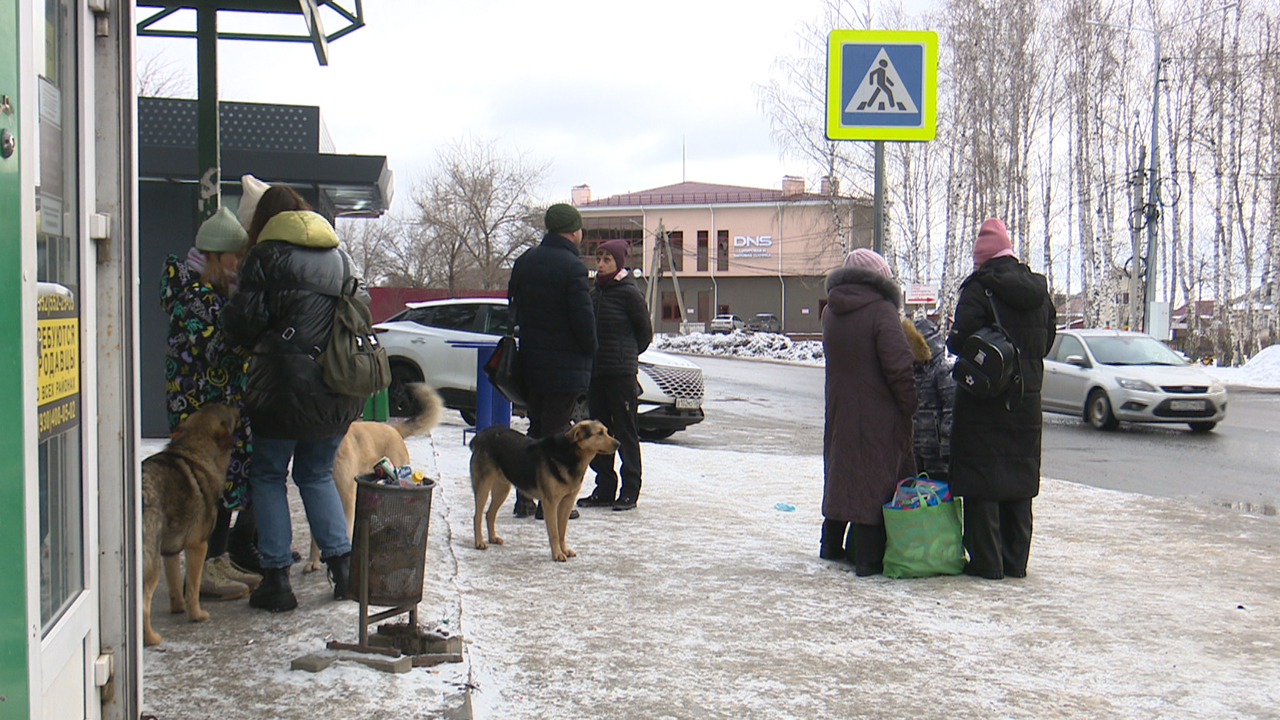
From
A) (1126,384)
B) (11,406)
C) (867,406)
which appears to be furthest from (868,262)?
(1126,384)

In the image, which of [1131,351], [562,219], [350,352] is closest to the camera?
[350,352]

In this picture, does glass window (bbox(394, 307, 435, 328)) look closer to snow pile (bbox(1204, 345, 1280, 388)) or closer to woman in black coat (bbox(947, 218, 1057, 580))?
woman in black coat (bbox(947, 218, 1057, 580))

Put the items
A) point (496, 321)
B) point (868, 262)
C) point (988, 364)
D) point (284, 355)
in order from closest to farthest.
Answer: point (284, 355) < point (988, 364) < point (868, 262) < point (496, 321)

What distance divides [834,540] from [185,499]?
11.9 feet

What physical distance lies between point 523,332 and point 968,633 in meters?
3.33

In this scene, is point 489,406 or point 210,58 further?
point 489,406

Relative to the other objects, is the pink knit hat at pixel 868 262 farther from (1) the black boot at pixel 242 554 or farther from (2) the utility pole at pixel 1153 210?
(2) the utility pole at pixel 1153 210

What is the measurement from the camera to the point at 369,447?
5.35 meters

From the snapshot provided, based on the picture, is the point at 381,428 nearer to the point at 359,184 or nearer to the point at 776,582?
the point at 776,582

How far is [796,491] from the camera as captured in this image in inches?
349

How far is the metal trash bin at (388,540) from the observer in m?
3.86

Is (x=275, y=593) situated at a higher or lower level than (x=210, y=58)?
lower

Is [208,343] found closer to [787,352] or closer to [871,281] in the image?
[871,281]

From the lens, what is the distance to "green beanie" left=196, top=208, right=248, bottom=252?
4.61 meters
